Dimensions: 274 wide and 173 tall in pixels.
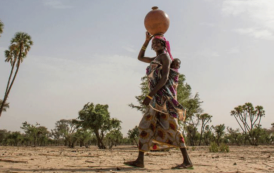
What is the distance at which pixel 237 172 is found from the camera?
331cm

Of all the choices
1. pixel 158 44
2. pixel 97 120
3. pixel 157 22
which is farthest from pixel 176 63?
pixel 97 120

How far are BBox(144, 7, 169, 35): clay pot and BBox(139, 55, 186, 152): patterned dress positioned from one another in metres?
0.76

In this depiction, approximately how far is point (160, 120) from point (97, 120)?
2376 cm

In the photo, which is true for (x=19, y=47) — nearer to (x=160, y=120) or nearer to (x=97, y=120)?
(x=97, y=120)

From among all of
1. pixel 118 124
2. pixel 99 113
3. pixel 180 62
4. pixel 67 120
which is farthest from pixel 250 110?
pixel 67 120

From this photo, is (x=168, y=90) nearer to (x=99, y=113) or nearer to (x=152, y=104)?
(x=152, y=104)

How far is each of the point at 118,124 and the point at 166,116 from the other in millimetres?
25558

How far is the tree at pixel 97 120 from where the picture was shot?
88.8ft

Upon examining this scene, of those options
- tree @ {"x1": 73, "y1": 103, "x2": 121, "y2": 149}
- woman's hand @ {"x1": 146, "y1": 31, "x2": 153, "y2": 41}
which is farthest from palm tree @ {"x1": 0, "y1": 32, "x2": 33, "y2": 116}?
woman's hand @ {"x1": 146, "y1": 31, "x2": 153, "y2": 41}

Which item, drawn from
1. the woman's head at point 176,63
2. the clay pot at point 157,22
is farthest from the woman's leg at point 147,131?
→ the clay pot at point 157,22

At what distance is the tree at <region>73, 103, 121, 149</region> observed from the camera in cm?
2706

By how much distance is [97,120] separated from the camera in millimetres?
26891

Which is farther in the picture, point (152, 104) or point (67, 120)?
point (67, 120)

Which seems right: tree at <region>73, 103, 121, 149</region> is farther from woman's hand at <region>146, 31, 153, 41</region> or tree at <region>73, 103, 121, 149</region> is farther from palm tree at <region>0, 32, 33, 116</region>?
woman's hand at <region>146, 31, 153, 41</region>
